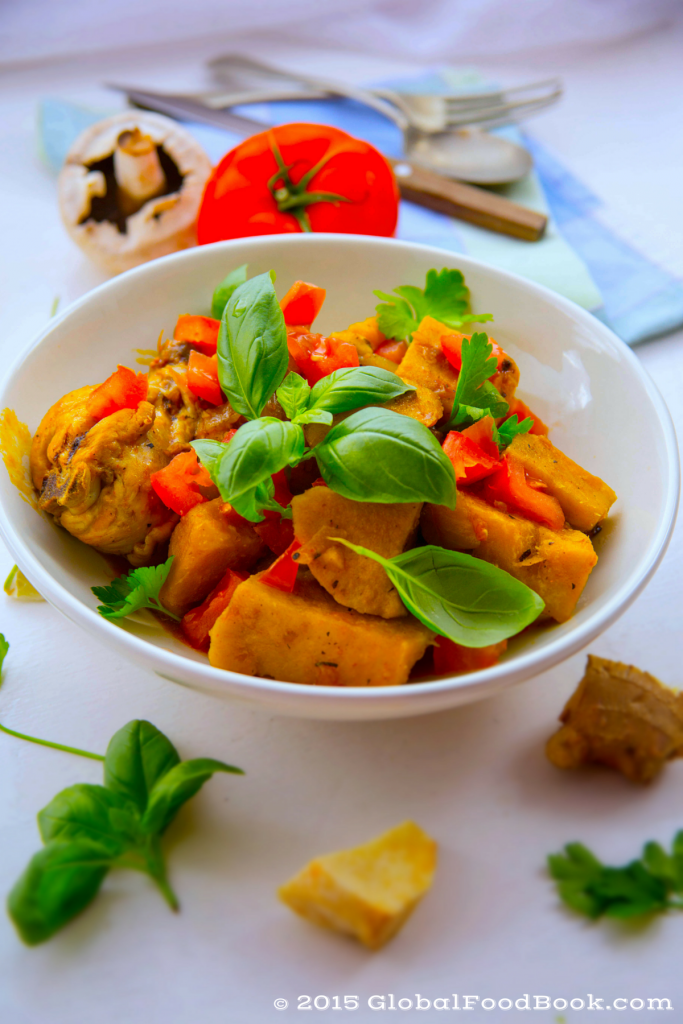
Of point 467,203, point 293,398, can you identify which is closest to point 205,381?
point 293,398

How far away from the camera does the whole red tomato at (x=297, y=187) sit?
10.4ft

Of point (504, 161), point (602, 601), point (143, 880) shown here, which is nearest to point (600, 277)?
point (504, 161)

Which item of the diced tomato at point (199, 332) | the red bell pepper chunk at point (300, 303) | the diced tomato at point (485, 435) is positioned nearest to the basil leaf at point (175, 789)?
the diced tomato at point (485, 435)

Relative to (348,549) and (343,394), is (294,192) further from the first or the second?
(348,549)

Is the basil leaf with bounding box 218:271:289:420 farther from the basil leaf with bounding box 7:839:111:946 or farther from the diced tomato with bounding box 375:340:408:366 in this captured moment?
the basil leaf with bounding box 7:839:111:946

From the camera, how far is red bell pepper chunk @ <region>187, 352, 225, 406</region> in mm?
2227

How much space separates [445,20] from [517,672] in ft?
15.4

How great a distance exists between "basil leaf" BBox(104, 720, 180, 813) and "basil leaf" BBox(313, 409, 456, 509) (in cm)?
77

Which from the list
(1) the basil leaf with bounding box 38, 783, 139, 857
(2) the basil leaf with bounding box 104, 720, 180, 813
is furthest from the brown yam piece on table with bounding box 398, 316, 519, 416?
(1) the basil leaf with bounding box 38, 783, 139, 857

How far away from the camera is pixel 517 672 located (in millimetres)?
1693

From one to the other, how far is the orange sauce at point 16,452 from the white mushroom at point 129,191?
4.63 feet

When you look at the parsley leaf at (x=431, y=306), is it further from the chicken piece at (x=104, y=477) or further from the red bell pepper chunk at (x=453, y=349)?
the chicken piece at (x=104, y=477)

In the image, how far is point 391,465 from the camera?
178 centimetres

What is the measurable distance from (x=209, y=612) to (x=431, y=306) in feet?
4.10
